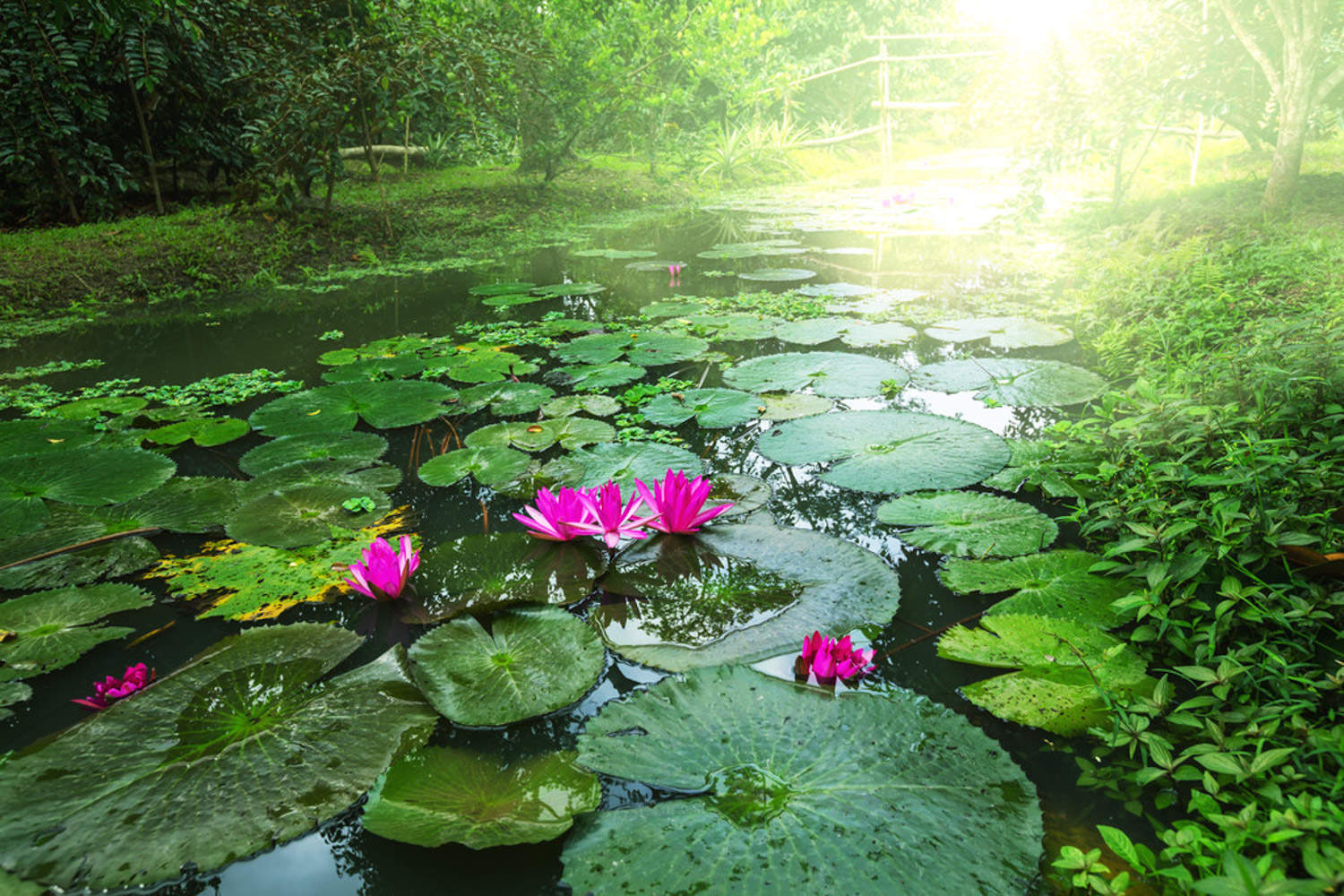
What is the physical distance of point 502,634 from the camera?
126 cm

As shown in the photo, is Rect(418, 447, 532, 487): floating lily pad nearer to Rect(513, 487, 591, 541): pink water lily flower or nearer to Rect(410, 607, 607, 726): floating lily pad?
Rect(513, 487, 591, 541): pink water lily flower

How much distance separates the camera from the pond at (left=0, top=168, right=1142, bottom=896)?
882 mm

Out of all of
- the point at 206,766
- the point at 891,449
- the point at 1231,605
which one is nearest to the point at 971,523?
the point at 891,449

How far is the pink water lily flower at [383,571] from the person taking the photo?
137 centimetres

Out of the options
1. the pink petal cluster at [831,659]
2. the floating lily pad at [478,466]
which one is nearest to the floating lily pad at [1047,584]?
the pink petal cluster at [831,659]

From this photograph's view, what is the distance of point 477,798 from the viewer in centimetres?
94

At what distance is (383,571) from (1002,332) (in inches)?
114

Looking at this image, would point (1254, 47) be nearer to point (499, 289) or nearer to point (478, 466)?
point (499, 289)

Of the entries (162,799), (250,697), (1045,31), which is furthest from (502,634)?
(1045,31)

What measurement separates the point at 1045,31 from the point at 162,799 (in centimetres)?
590

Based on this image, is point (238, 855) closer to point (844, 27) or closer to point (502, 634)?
point (502, 634)

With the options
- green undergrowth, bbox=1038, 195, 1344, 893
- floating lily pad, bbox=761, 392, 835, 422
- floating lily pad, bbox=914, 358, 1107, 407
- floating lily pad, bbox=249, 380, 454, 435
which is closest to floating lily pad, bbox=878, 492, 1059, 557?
green undergrowth, bbox=1038, 195, 1344, 893

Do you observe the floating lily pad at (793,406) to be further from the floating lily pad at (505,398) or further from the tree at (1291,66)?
the tree at (1291,66)

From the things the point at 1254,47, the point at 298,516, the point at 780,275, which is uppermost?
the point at 1254,47
